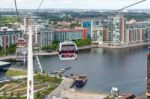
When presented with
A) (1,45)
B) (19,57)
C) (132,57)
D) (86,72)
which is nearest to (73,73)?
(86,72)

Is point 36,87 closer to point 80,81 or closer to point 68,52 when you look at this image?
point 80,81

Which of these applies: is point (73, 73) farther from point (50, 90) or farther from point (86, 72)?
point (50, 90)

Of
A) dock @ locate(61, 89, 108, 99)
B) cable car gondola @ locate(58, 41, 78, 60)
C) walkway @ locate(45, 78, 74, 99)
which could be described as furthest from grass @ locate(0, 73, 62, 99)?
cable car gondola @ locate(58, 41, 78, 60)

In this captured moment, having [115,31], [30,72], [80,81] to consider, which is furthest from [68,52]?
[115,31]

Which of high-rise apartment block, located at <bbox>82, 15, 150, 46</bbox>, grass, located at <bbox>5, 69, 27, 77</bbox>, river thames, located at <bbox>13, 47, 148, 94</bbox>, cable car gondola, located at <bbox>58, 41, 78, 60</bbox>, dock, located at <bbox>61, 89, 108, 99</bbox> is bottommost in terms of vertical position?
dock, located at <bbox>61, 89, 108, 99</bbox>

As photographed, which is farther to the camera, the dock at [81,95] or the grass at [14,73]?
the grass at [14,73]

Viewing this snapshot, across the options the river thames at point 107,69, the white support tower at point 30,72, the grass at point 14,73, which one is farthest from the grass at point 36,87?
the white support tower at point 30,72

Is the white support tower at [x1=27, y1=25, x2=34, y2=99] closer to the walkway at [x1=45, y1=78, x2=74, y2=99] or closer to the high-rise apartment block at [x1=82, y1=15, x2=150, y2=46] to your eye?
the walkway at [x1=45, y1=78, x2=74, y2=99]

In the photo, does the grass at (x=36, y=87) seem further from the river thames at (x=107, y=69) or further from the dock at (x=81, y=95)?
the river thames at (x=107, y=69)

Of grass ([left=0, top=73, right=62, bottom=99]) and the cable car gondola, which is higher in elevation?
the cable car gondola
